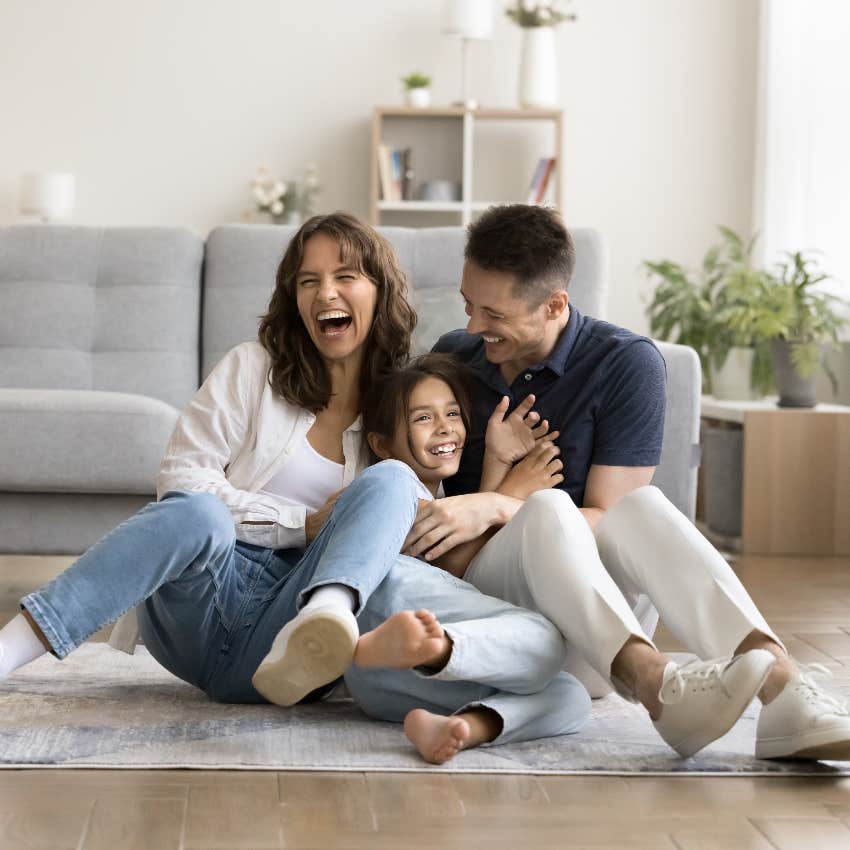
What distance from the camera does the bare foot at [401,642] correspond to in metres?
1.61

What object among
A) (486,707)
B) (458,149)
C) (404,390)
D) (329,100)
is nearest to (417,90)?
(458,149)

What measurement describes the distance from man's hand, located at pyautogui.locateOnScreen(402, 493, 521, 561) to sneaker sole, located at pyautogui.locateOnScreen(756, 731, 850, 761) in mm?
505

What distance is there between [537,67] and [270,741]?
446 cm

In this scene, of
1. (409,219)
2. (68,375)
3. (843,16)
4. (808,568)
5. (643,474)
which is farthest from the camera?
(409,219)

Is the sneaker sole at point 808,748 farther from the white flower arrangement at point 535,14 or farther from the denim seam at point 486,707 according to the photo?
the white flower arrangement at point 535,14

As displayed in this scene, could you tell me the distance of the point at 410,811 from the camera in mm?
1526

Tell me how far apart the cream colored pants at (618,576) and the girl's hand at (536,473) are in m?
0.13

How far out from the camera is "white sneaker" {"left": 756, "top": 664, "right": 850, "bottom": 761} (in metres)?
1.65

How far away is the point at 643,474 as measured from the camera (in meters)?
2.11

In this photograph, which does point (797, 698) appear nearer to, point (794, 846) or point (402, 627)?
point (794, 846)

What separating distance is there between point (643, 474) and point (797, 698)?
1.69ft

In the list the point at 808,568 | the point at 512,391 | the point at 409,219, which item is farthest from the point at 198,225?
the point at 512,391

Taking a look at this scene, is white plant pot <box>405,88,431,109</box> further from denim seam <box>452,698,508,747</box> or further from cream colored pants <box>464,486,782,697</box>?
denim seam <box>452,698,508,747</box>

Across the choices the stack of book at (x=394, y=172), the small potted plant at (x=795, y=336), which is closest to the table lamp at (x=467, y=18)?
the stack of book at (x=394, y=172)
